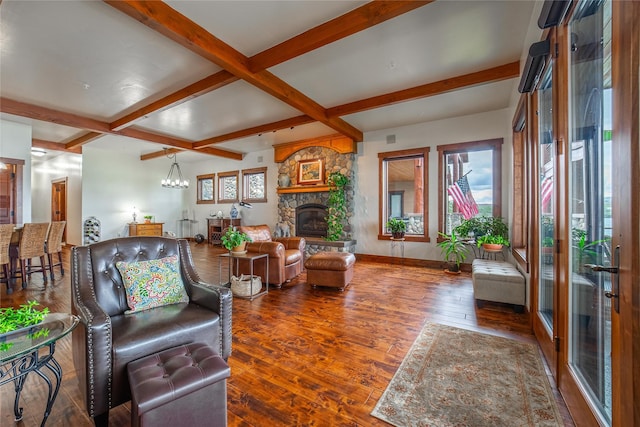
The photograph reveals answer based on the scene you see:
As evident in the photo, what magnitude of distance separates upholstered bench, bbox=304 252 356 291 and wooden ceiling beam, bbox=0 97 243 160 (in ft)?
17.1

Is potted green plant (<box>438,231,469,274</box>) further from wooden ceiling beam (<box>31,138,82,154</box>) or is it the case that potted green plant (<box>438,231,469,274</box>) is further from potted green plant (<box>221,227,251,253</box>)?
wooden ceiling beam (<box>31,138,82,154</box>)

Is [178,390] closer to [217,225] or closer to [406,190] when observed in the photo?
[406,190]

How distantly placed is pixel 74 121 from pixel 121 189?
12.1ft

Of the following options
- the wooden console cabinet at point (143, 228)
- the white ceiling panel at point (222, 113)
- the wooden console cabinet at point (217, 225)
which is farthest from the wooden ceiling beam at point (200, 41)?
the wooden console cabinet at point (143, 228)

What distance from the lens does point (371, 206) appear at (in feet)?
20.1

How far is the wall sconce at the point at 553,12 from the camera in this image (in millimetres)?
1628

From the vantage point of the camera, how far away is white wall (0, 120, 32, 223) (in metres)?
5.05

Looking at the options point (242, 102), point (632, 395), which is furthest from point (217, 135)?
point (632, 395)

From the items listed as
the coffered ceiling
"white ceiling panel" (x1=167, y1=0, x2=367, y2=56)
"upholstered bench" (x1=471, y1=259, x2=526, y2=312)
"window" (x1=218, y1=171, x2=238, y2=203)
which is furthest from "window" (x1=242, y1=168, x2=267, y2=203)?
"upholstered bench" (x1=471, y1=259, x2=526, y2=312)

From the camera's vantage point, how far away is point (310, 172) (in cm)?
679

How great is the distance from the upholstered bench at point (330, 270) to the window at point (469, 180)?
8.54 ft

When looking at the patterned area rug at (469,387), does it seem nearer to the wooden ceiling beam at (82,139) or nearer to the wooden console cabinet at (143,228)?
the wooden ceiling beam at (82,139)

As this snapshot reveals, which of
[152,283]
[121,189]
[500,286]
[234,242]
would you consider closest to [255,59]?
[234,242]

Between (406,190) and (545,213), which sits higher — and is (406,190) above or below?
above
